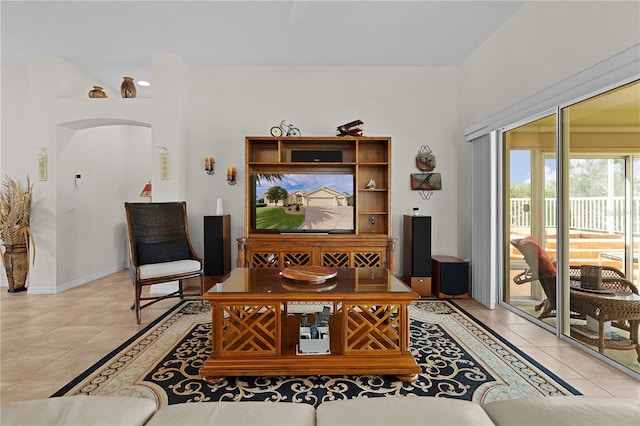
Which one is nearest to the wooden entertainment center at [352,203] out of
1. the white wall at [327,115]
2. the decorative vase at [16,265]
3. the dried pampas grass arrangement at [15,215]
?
the white wall at [327,115]

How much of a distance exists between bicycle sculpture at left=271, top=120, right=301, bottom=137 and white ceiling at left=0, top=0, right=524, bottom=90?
85 centimetres

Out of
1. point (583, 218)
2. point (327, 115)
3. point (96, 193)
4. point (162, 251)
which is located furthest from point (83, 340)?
point (583, 218)

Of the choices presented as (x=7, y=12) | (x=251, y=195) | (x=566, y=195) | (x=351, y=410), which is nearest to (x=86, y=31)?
(x=7, y=12)

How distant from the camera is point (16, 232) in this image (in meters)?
4.19

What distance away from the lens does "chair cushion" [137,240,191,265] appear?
3479 mm

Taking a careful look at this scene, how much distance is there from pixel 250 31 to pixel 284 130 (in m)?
1.27

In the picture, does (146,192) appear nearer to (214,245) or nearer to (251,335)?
(214,245)

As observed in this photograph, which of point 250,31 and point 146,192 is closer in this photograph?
point 250,31

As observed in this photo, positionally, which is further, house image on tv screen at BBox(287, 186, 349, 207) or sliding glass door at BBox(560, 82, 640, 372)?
house image on tv screen at BBox(287, 186, 349, 207)

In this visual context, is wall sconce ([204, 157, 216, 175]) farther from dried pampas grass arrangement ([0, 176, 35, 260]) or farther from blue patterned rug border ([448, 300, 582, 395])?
blue patterned rug border ([448, 300, 582, 395])

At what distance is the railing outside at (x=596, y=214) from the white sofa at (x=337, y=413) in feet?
6.18

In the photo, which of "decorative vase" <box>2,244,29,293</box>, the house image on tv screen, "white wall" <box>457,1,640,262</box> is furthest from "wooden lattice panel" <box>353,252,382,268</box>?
"decorative vase" <box>2,244,29,293</box>

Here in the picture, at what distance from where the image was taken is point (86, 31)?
3.66 m

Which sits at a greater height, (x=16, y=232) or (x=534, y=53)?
(x=534, y=53)
